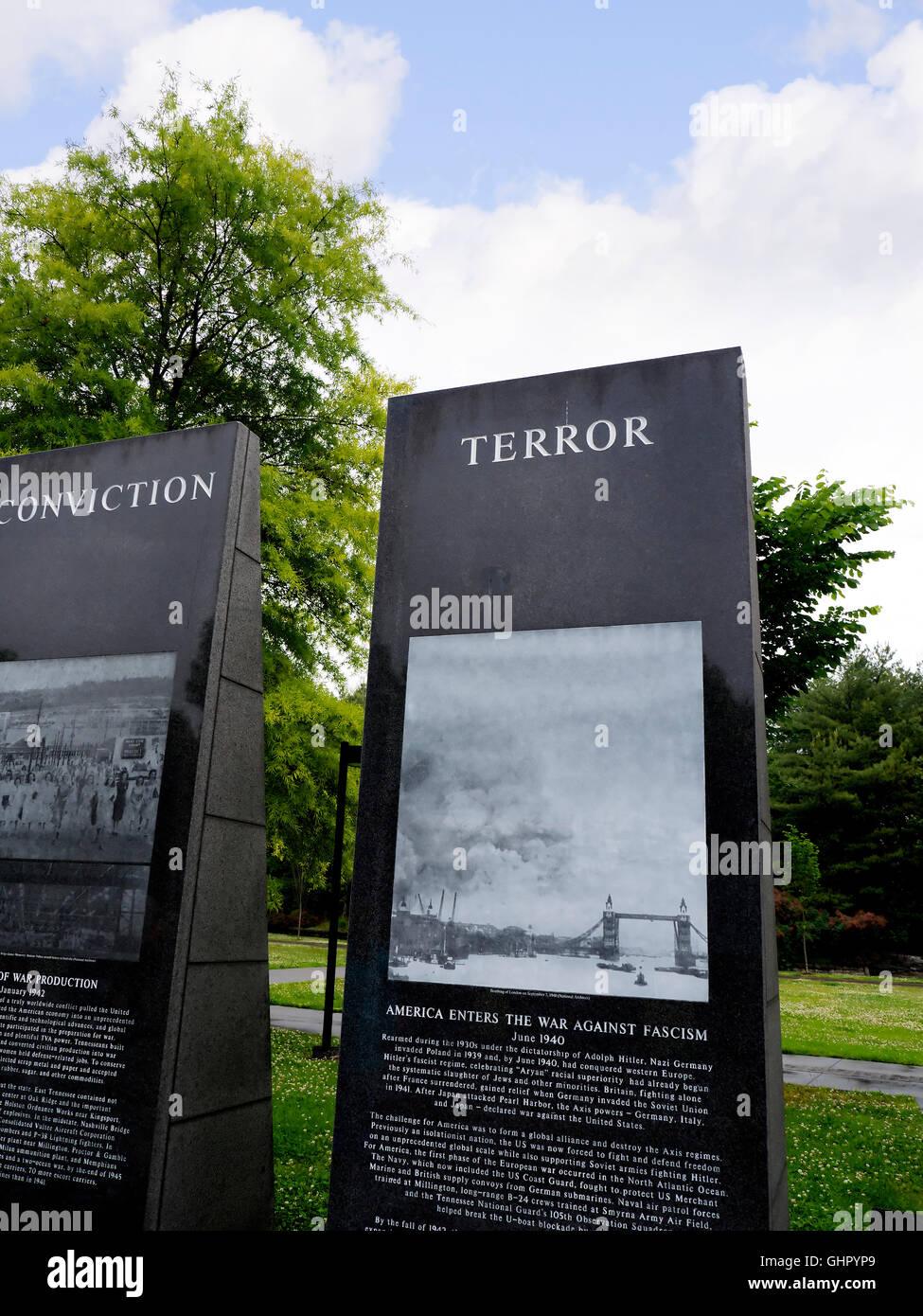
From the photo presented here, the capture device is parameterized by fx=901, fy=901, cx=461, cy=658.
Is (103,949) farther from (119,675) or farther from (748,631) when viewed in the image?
(748,631)

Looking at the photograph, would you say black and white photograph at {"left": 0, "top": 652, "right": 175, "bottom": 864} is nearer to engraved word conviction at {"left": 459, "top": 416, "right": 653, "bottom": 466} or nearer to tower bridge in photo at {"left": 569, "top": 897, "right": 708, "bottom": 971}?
engraved word conviction at {"left": 459, "top": 416, "right": 653, "bottom": 466}

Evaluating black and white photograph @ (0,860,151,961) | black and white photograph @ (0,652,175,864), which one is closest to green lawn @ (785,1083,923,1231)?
black and white photograph @ (0,860,151,961)

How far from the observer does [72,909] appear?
5.31 meters

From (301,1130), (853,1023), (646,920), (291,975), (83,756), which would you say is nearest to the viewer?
(646,920)

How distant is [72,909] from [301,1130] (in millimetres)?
3674

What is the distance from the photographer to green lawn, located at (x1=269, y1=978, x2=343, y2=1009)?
47.3 ft

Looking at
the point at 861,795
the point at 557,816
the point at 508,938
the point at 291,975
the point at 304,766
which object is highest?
the point at 861,795

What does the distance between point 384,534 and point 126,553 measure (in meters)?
1.82

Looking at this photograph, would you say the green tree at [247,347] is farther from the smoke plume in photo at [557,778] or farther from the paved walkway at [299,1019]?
the smoke plume in photo at [557,778]

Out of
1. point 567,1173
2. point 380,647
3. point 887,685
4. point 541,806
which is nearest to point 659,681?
point 541,806

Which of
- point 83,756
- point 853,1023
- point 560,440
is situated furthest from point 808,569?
point 853,1023

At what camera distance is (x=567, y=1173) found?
394cm

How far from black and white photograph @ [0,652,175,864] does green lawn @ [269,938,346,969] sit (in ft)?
42.9

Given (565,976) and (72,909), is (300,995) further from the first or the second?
(565,976)
